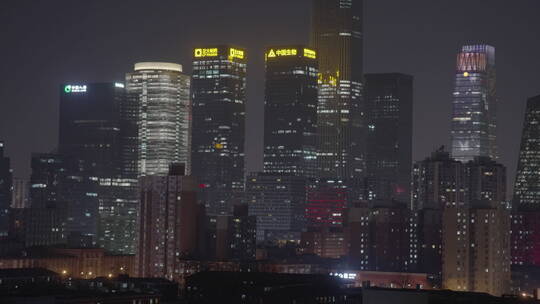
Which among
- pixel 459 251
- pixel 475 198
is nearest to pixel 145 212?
pixel 459 251

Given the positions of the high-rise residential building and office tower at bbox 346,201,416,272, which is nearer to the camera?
the high-rise residential building

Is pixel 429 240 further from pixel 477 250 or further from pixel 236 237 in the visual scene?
pixel 236 237

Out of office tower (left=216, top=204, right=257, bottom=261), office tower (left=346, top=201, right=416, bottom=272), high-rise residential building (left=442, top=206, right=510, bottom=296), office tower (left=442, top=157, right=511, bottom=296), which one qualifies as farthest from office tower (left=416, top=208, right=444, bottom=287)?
office tower (left=216, top=204, right=257, bottom=261)

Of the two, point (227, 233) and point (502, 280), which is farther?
point (227, 233)

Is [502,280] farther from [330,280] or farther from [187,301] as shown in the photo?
[187,301]

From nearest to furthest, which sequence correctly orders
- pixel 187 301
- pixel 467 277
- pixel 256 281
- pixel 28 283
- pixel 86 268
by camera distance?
pixel 187 301 → pixel 28 283 → pixel 256 281 → pixel 467 277 → pixel 86 268

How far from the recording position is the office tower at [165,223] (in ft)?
560

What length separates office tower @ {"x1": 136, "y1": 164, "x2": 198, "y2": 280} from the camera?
560 ft

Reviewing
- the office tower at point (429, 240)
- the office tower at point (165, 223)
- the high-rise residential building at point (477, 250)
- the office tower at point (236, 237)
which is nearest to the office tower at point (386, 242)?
the office tower at point (429, 240)

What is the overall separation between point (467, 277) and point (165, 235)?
40424 millimetres

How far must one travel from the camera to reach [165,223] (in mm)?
171000

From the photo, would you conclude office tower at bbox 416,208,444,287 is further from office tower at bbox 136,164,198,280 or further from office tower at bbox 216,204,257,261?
office tower at bbox 136,164,198,280

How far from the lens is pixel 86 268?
188 m

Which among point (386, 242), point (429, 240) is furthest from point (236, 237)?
point (429, 240)
